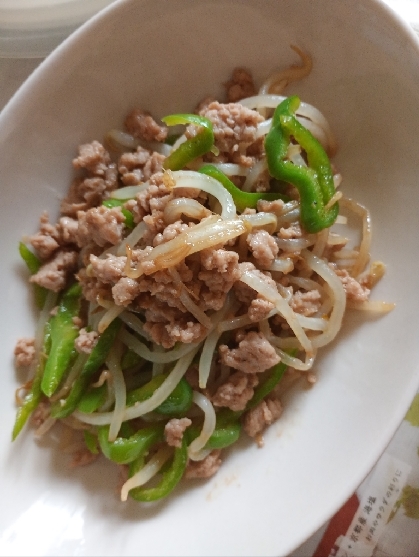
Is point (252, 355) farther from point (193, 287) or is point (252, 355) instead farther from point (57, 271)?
point (57, 271)

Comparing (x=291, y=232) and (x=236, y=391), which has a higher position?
(x=291, y=232)

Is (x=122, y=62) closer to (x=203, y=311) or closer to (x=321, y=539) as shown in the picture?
(x=203, y=311)

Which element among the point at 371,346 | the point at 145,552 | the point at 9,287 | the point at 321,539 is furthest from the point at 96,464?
the point at 371,346

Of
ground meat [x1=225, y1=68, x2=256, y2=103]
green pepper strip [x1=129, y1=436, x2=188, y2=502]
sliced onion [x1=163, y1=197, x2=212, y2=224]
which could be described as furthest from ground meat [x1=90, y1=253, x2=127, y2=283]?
ground meat [x1=225, y1=68, x2=256, y2=103]

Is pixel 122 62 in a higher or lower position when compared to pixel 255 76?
lower

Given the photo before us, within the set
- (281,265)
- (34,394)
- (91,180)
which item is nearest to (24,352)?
(34,394)

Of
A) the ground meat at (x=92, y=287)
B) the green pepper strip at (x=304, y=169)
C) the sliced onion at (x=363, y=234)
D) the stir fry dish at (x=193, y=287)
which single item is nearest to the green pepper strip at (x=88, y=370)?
the stir fry dish at (x=193, y=287)
